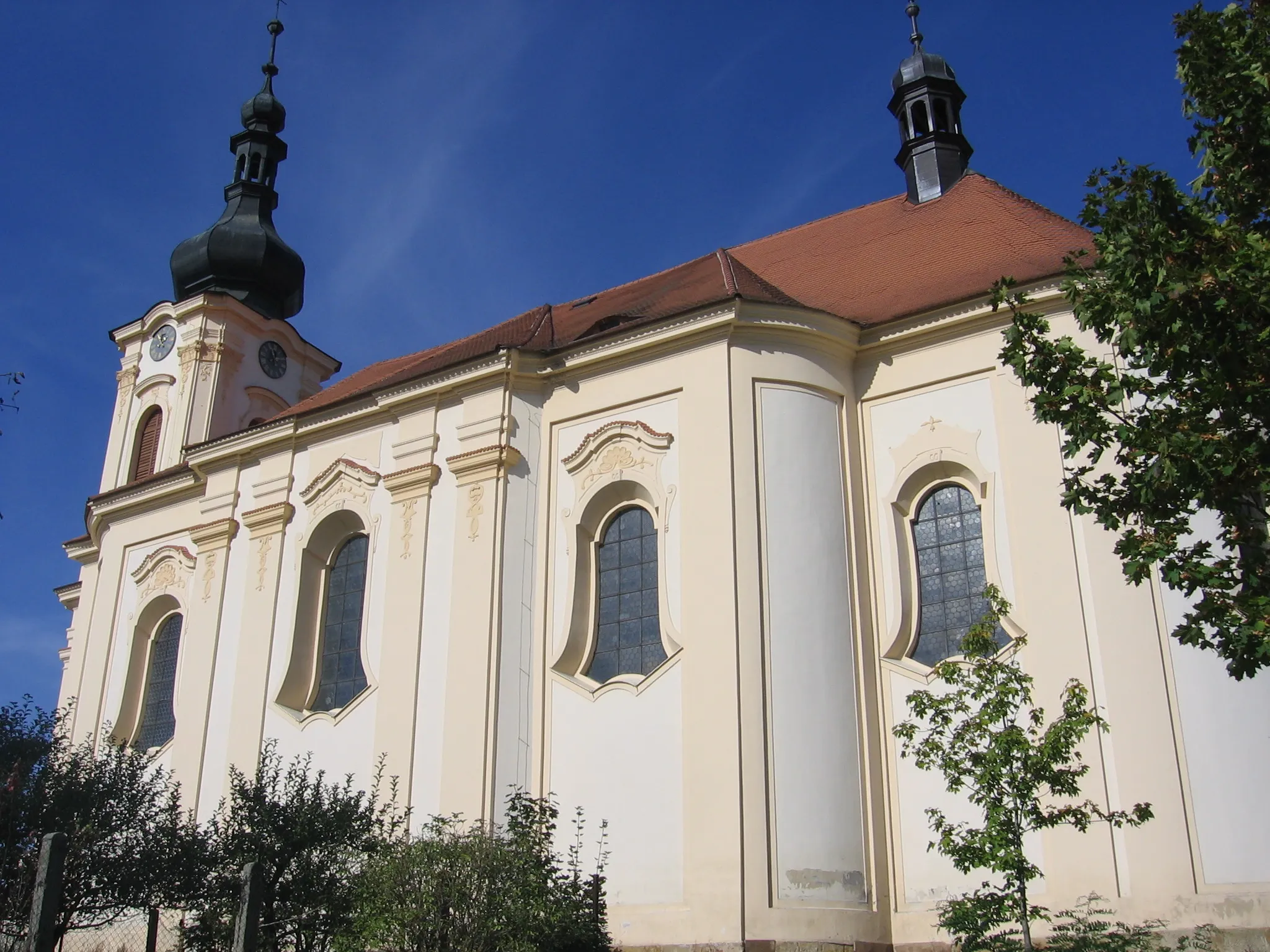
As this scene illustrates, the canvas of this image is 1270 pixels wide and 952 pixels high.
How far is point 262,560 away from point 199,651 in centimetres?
173

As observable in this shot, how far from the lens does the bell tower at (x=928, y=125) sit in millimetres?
21719

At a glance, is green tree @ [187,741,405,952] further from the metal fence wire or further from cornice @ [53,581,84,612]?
cornice @ [53,581,84,612]

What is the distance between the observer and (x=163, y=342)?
27.2m

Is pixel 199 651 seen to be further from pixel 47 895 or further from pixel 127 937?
pixel 47 895

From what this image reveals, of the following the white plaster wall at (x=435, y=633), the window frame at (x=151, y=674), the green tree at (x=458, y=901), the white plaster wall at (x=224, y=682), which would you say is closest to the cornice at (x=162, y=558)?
the window frame at (x=151, y=674)

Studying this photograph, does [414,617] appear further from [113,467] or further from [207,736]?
[113,467]

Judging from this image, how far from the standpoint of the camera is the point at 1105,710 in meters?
13.7

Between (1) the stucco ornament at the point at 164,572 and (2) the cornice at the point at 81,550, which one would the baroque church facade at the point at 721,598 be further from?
(2) the cornice at the point at 81,550

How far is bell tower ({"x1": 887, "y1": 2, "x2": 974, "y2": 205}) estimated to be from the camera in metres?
21.7

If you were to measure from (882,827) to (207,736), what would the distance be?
33.6ft

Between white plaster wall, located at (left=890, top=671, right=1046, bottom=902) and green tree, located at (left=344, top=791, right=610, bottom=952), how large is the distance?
3860 mm

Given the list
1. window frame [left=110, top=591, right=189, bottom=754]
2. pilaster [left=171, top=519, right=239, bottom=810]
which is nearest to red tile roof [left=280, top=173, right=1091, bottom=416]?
pilaster [left=171, top=519, right=239, bottom=810]

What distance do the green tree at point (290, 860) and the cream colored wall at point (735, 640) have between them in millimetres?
2259

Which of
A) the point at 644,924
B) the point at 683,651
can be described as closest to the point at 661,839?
the point at 644,924
